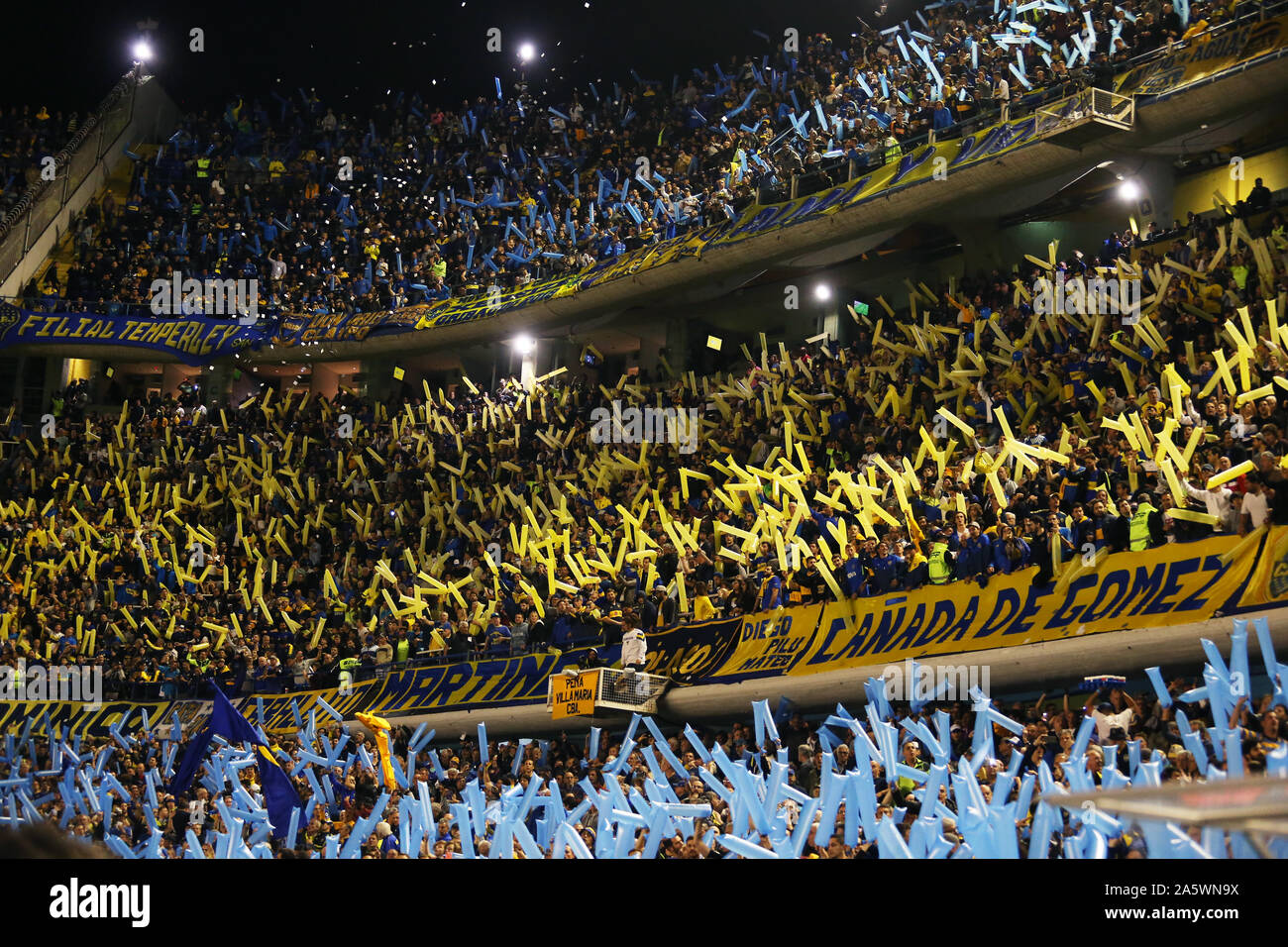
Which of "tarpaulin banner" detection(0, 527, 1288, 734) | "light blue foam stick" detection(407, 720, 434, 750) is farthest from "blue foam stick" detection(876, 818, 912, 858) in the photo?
"light blue foam stick" detection(407, 720, 434, 750)

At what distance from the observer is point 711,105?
3194 cm

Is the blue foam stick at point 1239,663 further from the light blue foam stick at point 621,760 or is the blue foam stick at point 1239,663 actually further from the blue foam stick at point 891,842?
the light blue foam stick at point 621,760

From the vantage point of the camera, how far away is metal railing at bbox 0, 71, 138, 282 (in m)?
36.9

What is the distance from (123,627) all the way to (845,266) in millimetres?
16151

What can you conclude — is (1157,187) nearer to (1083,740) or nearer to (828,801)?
(1083,740)

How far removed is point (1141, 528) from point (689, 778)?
197 inches

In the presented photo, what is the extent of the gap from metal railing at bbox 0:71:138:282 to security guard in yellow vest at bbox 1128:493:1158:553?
33500 mm

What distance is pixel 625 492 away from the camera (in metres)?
22.7

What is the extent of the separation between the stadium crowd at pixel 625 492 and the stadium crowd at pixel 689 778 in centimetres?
177

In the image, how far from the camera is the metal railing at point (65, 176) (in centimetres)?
3688

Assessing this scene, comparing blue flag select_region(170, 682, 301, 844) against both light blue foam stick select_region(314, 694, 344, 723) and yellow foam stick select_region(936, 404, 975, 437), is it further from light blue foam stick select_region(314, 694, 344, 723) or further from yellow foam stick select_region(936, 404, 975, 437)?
yellow foam stick select_region(936, 404, 975, 437)

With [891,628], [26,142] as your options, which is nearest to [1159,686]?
[891,628]
